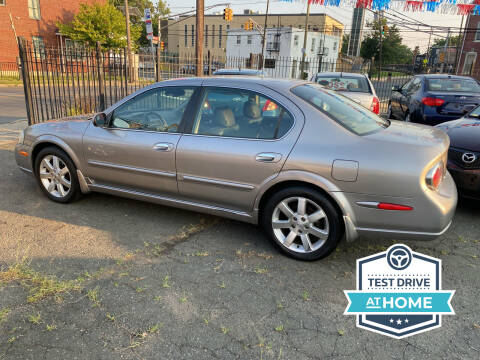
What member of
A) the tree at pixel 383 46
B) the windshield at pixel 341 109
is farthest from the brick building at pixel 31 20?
the tree at pixel 383 46

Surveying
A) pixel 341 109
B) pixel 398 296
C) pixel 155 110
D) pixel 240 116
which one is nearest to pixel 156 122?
pixel 155 110

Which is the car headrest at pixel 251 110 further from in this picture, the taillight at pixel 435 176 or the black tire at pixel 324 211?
the taillight at pixel 435 176

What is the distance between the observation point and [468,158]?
4.23 metres

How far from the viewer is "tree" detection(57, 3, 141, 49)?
101 feet

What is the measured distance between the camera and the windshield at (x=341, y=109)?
132 inches

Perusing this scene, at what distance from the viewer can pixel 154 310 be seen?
269 cm

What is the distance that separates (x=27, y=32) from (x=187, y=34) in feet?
175

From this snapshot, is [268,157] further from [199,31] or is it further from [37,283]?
[199,31]

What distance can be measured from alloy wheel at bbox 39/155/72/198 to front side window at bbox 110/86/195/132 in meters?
0.94

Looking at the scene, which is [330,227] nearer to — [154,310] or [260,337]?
[260,337]

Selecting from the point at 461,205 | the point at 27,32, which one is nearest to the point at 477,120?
the point at 461,205

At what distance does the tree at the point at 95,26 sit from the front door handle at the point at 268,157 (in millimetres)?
31954

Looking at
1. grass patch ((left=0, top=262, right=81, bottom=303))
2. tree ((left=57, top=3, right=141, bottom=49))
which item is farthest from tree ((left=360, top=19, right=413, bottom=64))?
grass patch ((left=0, top=262, right=81, bottom=303))

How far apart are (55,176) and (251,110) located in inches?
104
